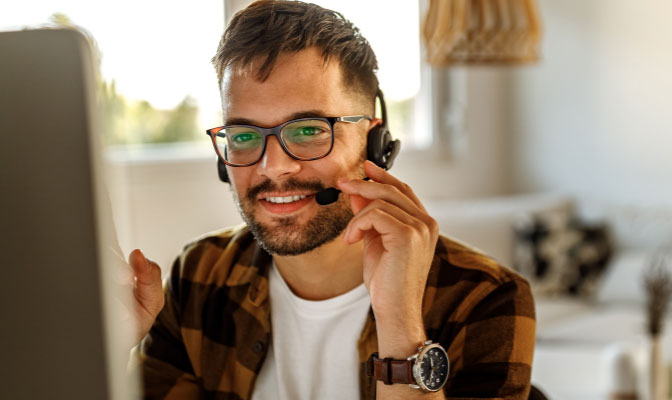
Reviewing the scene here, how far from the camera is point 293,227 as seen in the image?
84cm

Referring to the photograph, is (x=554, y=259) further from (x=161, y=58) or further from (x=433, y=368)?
(x=433, y=368)

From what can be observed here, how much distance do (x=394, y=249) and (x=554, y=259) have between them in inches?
110

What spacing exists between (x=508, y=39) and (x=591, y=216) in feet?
5.77

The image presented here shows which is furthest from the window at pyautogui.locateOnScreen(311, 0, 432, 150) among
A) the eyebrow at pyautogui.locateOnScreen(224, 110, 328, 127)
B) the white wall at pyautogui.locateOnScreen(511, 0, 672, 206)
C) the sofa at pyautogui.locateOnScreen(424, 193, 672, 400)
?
the white wall at pyautogui.locateOnScreen(511, 0, 672, 206)

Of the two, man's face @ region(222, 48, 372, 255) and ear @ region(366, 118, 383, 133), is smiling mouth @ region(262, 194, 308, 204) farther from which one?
ear @ region(366, 118, 383, 133)

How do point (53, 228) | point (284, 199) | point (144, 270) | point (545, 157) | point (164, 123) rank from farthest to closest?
point (545, 157)
point (164, 123)
point (284, 199)
point (144, 270)
point (53, 228)

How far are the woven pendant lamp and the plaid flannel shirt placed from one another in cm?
121

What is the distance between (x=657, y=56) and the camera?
361 centimetres

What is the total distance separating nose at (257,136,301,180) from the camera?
775 mm

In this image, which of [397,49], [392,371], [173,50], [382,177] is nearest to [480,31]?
[397,49]

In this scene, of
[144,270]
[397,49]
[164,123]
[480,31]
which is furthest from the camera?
[164,123]

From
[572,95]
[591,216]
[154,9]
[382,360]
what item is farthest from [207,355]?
[572,95]

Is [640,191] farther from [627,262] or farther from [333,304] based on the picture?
[333,304]

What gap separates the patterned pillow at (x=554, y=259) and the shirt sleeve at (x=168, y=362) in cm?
263
